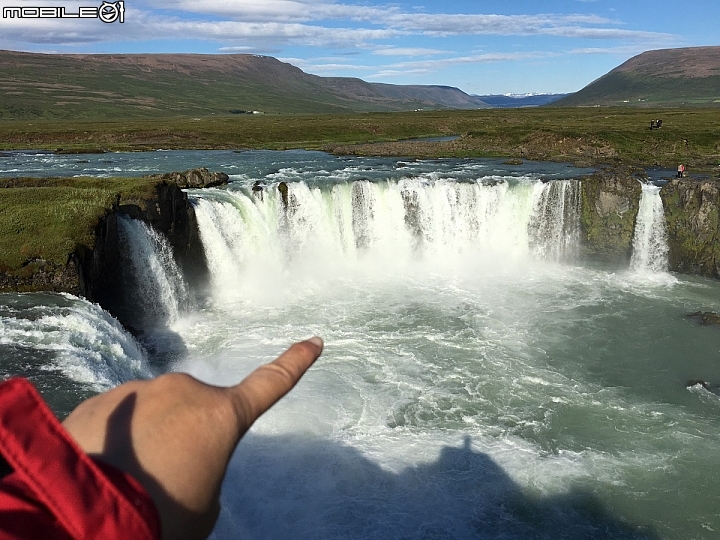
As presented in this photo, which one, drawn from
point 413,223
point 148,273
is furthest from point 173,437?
point 413,223

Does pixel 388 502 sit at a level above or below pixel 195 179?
below

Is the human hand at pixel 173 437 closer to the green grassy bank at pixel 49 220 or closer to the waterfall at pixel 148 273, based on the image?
the green grassy bank at pixel 49 220

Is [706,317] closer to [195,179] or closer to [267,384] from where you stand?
[267,384]

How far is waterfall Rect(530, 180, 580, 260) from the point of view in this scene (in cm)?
3625

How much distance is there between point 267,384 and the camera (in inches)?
71.9

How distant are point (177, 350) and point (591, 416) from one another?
16.0 m

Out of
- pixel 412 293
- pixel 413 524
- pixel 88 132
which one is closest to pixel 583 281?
pixel 412 293

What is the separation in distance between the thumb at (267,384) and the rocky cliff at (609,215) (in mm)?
37793

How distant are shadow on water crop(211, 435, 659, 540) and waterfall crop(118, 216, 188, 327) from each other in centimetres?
1079

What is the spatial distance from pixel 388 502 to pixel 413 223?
2421 centimetres

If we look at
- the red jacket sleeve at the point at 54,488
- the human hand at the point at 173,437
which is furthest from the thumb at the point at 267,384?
the red jacket sleeve at the point at 54,488

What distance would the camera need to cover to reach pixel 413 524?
13094 millimetres

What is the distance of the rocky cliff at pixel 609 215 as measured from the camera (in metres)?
35.6

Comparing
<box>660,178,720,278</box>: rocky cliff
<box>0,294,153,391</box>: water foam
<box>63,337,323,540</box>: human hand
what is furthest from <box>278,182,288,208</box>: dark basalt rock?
<box>63,337,323,540</box>: human hand
